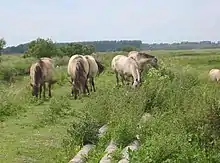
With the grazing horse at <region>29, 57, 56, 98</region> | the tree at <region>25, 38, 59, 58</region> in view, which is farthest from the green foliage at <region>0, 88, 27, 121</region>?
the tree at <region>25, 38, 59, 58</region>

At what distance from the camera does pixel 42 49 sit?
53.3m

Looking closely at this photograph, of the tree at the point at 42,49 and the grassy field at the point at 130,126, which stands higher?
the grassy field at the point at 130,126

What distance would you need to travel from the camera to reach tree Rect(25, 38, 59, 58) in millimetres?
52938

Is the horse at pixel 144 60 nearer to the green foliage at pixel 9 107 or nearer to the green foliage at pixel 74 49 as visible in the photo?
the green foliage at pixel 9 107

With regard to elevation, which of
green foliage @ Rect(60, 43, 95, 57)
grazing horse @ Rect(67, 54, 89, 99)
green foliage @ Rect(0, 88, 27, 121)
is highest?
grazing horse @ Rect(67, 54, 89, 99)

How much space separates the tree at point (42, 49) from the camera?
52.9 meters

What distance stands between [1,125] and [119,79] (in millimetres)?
11722

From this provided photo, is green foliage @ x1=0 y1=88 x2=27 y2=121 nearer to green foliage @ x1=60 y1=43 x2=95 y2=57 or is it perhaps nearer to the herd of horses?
the herd of horses

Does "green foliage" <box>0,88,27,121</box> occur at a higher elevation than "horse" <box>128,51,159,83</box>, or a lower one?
lower

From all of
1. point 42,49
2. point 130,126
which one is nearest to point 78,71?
point 130,126

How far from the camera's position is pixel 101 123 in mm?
12812


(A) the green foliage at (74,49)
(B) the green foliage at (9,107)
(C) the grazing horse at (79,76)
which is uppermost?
(C) the grazing horse at (79,76)

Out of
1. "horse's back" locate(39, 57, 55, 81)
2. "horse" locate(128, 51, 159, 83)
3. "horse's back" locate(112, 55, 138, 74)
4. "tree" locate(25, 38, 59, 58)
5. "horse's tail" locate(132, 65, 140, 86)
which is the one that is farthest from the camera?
"tree" locate(25, 38, 59, 58)

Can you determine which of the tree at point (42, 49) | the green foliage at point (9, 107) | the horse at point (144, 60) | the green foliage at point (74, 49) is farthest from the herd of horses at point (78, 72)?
the green foliage at point (74, 49)
